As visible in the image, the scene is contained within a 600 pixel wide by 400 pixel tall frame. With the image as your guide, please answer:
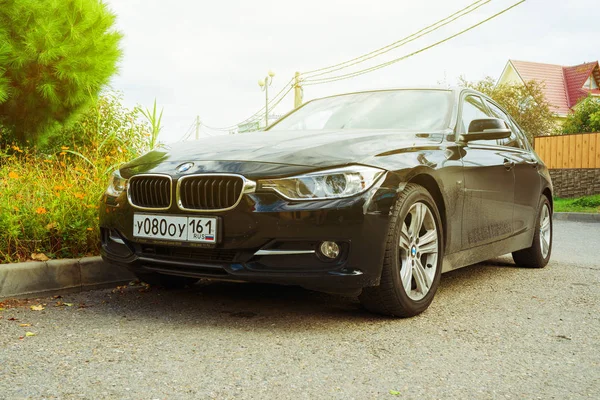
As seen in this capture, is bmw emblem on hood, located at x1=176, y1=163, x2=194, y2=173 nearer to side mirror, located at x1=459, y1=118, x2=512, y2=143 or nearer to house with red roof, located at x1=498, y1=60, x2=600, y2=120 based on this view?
side mirror, located at x1=459, y1=118, x2=512, y2=143

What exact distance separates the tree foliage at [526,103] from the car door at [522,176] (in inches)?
1226

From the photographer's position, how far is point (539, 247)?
19.3 ft

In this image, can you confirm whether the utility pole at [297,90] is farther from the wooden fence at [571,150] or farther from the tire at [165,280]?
the tire at [165,280]

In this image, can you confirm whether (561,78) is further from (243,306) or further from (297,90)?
(243,306)

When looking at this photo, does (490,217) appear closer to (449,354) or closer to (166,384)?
(449,354)

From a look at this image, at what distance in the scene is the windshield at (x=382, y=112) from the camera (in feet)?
14.9

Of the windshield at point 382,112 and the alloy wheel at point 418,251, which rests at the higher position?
the windshield at point 382,112

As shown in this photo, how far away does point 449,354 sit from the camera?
122 inches

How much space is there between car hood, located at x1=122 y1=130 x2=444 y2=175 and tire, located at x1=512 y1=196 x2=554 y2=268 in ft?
6.88

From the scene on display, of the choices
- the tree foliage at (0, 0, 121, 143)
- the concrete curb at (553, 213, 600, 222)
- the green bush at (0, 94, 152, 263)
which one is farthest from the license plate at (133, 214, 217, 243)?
the concrete curb at (553, 213, 600, 222)

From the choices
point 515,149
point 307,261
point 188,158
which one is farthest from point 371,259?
point 515,149

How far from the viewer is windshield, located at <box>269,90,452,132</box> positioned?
4527 mm

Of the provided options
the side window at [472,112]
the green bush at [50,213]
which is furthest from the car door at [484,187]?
the green bush at [50,213]

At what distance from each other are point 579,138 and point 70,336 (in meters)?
20.8
